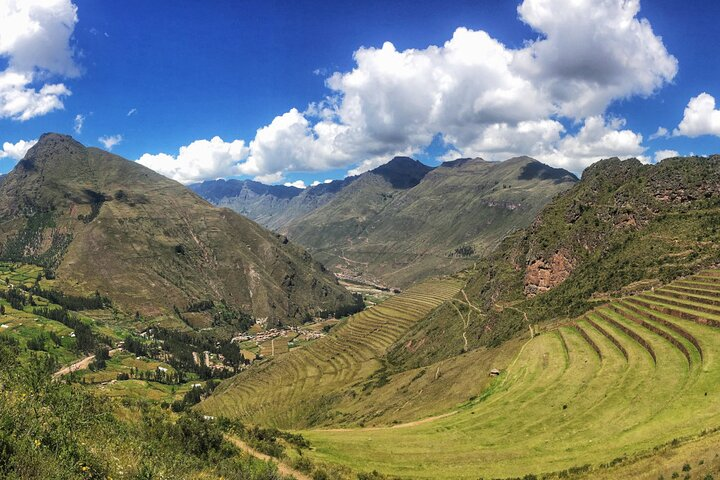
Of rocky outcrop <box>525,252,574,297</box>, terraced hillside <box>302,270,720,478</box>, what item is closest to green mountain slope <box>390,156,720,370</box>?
rocky outcrop <box>525,252,574,297</box>

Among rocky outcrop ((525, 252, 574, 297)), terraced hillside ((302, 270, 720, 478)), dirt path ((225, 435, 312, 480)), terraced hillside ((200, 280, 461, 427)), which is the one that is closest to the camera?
dirt path ((225, 435, 312, 480))

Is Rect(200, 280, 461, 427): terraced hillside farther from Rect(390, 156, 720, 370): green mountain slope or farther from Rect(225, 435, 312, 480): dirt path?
Rect(225, 435, 312, 480): dirt path

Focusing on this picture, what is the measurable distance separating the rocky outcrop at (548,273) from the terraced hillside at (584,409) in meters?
46.0

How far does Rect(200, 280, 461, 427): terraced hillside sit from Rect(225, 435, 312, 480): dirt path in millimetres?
67390

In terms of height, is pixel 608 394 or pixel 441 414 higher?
pixel 608 394

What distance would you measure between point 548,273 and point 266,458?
103214 mm

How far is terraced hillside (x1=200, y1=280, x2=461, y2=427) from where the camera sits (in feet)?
387

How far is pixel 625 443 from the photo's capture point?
123 ft

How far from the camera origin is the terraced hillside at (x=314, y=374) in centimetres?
11781

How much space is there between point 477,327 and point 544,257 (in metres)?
28.3

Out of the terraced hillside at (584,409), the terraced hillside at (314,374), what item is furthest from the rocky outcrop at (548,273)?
the terraced hillside at (314,374)

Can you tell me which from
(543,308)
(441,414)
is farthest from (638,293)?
(441,414)

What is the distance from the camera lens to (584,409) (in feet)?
153

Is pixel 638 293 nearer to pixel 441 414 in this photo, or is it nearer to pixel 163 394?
pixel 441 414
